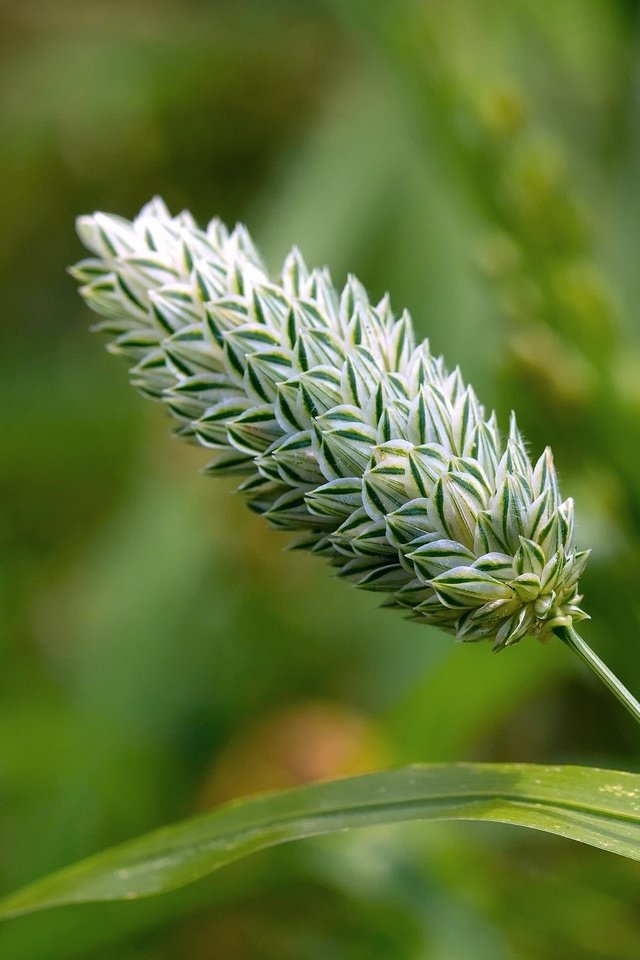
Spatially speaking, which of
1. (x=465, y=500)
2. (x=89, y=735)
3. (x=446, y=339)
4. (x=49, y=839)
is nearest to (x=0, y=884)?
(x=49, y=839)

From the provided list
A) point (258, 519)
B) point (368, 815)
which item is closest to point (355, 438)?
point (368, 815)

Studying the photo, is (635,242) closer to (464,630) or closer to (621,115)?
(621,115)

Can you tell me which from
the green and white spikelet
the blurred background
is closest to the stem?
the green and white spikelet

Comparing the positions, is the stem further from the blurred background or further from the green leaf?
the blurred background

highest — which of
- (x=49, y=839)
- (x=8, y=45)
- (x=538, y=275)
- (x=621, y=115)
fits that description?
(x=621, y=115)

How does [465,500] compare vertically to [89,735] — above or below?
above

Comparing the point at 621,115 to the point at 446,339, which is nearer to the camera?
the point at 446,339

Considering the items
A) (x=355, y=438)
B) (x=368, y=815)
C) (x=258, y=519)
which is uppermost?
(x=355, y=438)

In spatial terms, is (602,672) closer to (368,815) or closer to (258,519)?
(368,815)
